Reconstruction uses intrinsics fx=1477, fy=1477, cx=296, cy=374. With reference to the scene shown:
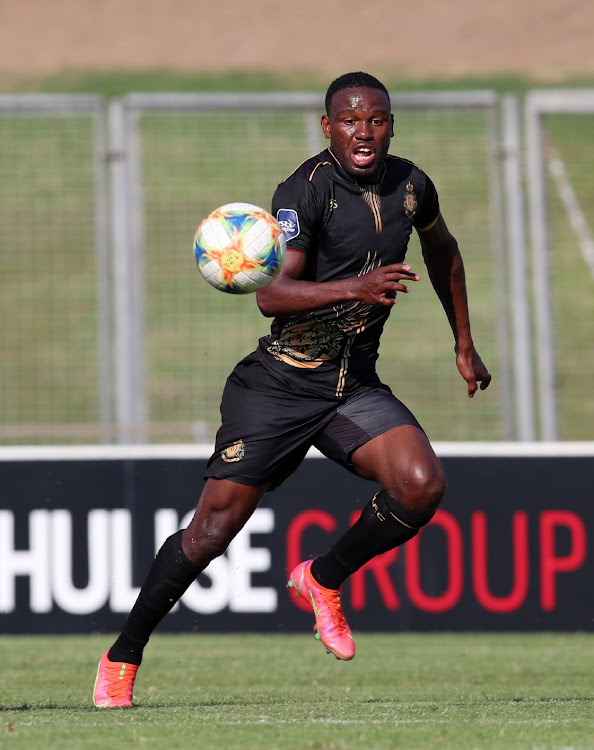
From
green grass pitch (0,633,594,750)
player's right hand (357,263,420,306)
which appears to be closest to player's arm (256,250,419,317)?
player's right hand (357,263,420,306)

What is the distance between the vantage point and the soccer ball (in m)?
6.02

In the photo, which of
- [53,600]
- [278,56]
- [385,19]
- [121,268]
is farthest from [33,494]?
[385,19]

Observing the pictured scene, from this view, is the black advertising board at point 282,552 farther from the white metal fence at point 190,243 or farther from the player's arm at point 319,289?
the player's arm at point 319,289

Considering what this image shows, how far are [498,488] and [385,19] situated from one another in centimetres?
2564

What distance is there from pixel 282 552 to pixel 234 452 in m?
3.75

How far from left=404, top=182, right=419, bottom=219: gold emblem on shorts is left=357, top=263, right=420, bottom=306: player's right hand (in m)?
0.69

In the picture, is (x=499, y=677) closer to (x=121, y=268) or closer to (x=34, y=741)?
(x=34, y=741)

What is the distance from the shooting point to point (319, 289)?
19.9ft

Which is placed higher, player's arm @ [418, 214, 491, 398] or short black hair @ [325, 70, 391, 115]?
short black hair @ [325, 70, 391, 115]

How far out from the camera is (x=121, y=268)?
1103 cm

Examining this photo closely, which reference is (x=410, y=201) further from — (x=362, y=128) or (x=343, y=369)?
(x=343, y=369)

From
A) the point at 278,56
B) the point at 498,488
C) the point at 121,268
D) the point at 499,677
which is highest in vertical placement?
the point at 278,56

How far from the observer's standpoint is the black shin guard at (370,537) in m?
6.50

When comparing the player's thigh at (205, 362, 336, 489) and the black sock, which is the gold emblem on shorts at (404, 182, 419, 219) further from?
the black sock
